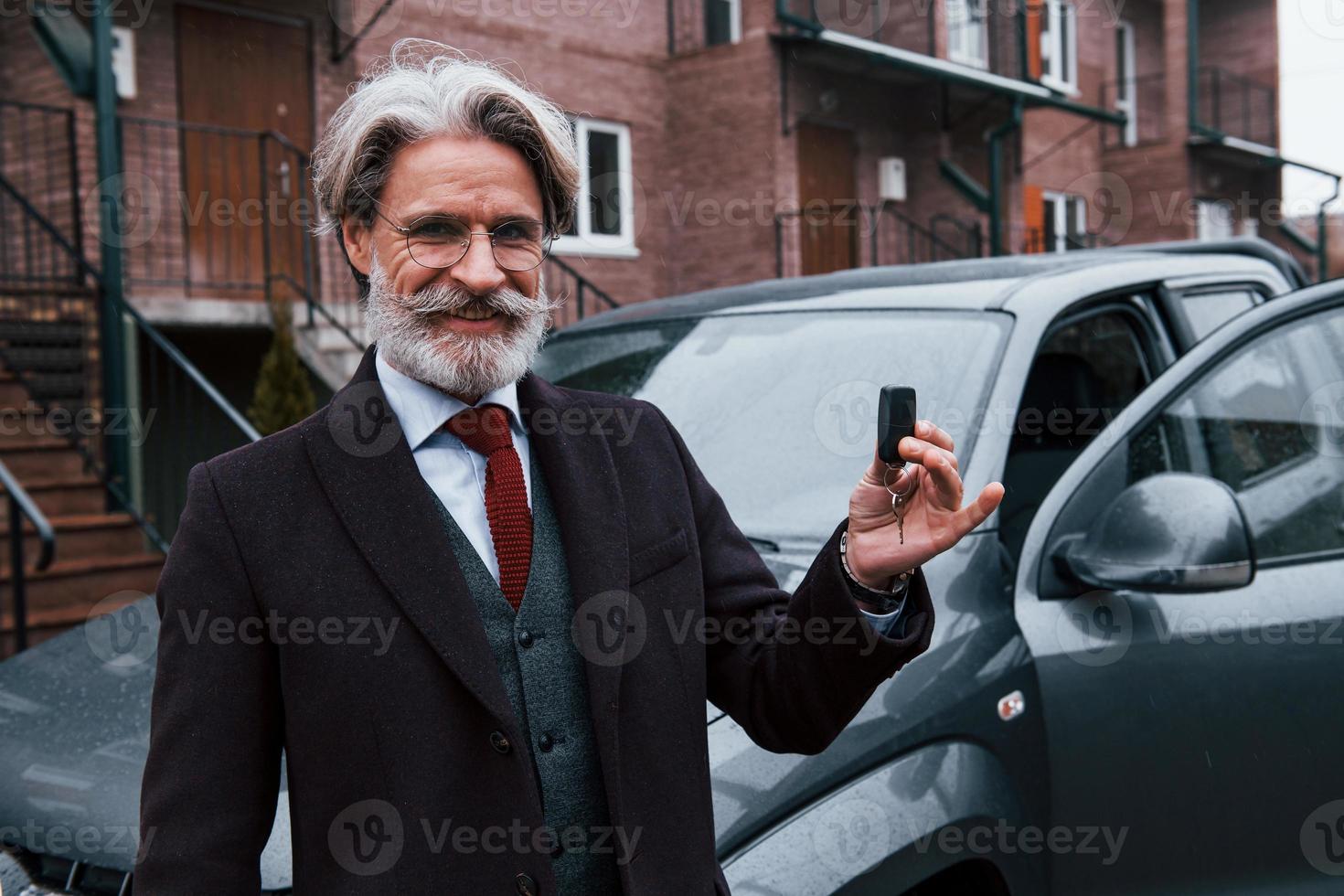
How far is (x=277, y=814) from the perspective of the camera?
191 centimetres

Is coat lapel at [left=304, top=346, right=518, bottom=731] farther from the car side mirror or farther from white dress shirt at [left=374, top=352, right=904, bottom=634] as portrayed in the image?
the car side mirror

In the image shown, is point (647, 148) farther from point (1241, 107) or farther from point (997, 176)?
point (1241, 107)

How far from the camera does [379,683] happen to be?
1593 mm

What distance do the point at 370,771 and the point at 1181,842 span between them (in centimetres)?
171

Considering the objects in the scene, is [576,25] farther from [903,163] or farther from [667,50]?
[903,163]

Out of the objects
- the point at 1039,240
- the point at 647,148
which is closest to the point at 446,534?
the point at 647,148

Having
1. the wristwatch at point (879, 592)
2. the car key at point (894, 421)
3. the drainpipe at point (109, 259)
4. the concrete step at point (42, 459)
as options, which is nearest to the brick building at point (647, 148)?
the concrete step at point (42, 459)

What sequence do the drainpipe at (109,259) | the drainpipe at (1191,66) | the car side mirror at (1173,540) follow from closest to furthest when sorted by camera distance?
the car side mirror at (1173,540), the drainpipe at (109,259), the drainpipe at (1191,66)

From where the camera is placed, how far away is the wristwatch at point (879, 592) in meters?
1.71

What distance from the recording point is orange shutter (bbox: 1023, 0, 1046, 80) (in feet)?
55.3

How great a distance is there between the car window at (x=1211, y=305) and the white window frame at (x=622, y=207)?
9.87m

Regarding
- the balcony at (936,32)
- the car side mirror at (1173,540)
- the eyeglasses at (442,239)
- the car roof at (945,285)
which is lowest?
the car side mirror at (1173,540)

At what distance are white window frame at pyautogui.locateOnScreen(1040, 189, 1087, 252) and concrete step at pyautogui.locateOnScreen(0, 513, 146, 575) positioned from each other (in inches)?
568

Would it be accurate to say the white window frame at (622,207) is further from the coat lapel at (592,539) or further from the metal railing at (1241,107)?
the metal railing at (1241,107)
